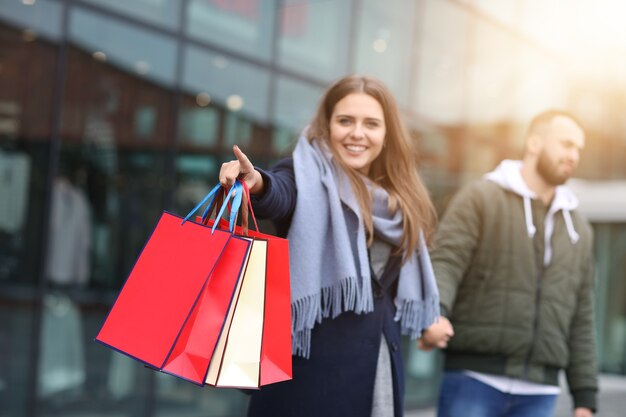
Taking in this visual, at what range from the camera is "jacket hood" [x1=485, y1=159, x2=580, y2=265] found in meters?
3.70

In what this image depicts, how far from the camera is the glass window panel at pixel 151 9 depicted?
20.6 feet

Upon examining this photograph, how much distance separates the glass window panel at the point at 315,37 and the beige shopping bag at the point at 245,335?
5.66 meters

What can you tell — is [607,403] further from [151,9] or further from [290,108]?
[151,9]

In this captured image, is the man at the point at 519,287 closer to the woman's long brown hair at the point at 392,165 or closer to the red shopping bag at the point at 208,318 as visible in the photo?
the woman's long brown hair at the point at 392,165

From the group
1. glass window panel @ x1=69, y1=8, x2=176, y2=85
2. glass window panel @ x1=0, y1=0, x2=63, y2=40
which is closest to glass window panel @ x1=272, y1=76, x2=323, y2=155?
glass window panel @ x1=69, y1=8, x2=176, y2=85

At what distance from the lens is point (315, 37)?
26.2 ft

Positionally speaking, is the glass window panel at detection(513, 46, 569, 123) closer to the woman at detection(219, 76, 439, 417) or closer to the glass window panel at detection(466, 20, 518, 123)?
the glass window panel at detection(466, 20, 518, 123)

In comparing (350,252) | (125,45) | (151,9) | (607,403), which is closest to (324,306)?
(350,252)

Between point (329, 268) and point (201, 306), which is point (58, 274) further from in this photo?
point (201, 306)

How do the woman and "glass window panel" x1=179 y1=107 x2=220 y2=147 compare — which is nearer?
the woman

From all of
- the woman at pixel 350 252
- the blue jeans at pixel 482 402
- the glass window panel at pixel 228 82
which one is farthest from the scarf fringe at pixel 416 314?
the glass window panel at pixel 228 82

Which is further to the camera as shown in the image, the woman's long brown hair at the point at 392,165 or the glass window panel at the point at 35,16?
the glass window panel at the point at 35,16

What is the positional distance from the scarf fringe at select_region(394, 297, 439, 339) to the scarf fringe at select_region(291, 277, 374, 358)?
193 millimetres

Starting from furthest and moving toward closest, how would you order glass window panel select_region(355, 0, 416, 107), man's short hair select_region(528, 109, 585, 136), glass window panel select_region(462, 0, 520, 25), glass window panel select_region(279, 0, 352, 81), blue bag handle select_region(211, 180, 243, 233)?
glass window panel select_region(462, 0, 520, 25), glass window panel select_region(355, 0, 416, 107), glass window panel select_region(279, 0, 352, 81), man's short hair select_region(528, 109, 585, 136), blue bag handle select_region(211, 180, 243, 233)
